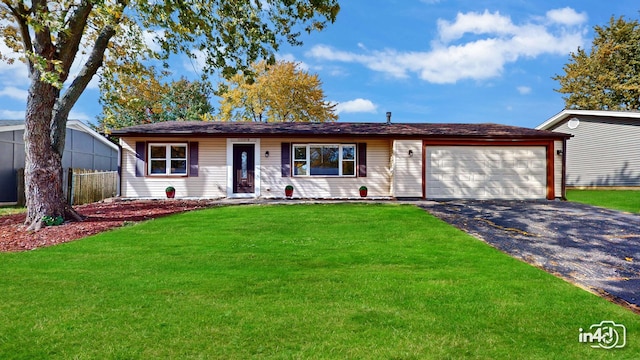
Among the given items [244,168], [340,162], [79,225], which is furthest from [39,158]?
[340,162]

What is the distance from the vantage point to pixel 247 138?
15.0 m

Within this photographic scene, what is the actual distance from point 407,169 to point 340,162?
110 inches

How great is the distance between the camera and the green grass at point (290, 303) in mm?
2816

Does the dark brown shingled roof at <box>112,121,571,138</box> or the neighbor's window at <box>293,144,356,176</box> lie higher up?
the dark brown shingled roof at <box>112,121,571,138</box>

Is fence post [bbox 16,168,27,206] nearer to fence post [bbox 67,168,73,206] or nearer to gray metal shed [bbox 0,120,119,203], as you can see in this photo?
gray metal shed [bbox 0,120,119,203]

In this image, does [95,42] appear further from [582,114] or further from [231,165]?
[582,114]

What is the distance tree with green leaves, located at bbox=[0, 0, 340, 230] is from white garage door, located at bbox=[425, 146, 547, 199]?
298 inches

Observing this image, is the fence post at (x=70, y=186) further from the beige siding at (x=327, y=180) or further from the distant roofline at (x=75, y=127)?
the beige siding at (x=327, y=180)

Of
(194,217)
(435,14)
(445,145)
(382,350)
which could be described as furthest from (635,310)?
(435,14)

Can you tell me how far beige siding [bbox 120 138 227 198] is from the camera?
14.9 meters

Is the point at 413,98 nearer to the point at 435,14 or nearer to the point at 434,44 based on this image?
Result: the point at 434,44

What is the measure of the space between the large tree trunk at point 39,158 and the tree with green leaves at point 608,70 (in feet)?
116

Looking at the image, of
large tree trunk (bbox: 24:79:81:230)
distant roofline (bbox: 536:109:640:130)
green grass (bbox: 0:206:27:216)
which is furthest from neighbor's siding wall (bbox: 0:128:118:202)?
distant roofline (bbox: 536:109:640:130)

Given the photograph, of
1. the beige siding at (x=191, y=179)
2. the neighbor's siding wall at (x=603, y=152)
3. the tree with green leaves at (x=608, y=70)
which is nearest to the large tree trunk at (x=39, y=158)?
the beige siding at (x=191, y=179)
